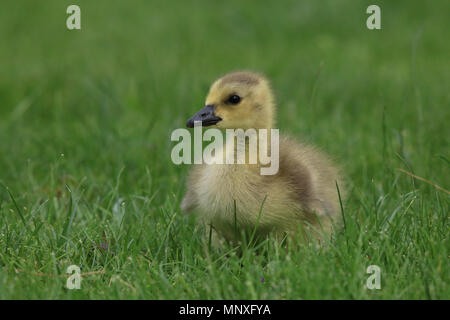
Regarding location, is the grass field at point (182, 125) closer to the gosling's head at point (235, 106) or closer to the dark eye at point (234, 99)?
the gosling's head at point (235, 106)

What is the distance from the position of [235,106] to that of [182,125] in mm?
1904

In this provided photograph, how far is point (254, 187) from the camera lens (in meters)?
3.07

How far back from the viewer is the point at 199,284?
2646 millimetres

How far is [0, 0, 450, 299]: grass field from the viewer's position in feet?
8.77

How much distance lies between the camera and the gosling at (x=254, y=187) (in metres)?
3.04

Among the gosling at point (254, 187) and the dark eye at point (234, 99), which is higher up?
the dark eye at point (234, 99)

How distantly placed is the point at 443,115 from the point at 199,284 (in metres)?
3.10

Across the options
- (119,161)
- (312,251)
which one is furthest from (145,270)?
(119,161)

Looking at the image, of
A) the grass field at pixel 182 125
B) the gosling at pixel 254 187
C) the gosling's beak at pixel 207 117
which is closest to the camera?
the grass field at pixel 182 125

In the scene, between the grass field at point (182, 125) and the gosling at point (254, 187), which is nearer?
the grass field at point (182, 125)

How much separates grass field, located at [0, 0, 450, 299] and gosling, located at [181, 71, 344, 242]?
5.5 inches

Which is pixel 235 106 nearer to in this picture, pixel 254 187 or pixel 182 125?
pixel 254 187

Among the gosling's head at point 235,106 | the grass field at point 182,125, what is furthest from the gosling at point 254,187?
the grass field at point 182,125
